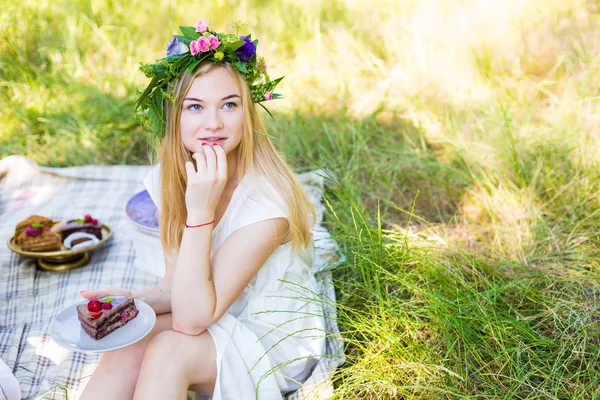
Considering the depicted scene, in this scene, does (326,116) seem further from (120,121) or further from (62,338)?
(62,338)

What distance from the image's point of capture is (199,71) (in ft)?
7.77

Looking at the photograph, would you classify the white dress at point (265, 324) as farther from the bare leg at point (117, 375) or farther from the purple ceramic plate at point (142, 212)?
the purple ceramic plate at point (142, 212)

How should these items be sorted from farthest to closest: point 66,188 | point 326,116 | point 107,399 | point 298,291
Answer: point 326,116
point 66,188
point 298,291
point 107,399

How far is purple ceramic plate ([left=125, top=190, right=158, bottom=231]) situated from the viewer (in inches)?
136

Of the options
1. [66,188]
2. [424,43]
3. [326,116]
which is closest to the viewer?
[66,188]

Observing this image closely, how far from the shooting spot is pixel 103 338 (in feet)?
7.17

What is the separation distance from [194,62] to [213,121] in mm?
252

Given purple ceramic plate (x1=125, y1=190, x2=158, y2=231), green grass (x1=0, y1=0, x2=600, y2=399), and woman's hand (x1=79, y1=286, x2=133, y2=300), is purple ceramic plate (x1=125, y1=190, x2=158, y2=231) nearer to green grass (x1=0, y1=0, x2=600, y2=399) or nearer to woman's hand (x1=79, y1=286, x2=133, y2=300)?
green grass (x1=0, y1=0, x2=600, y2=399)

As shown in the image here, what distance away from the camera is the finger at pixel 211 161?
229 centimetres

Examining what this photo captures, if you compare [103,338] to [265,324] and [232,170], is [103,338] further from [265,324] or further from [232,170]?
[232,170]

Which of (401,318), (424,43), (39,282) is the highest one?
(424,43)

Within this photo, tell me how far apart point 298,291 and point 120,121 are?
329cm

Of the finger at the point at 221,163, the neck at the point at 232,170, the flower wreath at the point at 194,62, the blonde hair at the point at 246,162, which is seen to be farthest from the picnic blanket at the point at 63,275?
the flower wreath at the point at 194,62

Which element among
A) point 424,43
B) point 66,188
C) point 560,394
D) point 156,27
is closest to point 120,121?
point 66,188
